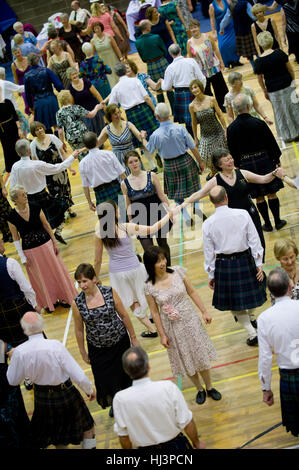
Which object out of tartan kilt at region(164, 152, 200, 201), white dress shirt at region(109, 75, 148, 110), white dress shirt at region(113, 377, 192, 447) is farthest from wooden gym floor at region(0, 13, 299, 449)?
white dress shirt at region(109, 75, 148, 110)

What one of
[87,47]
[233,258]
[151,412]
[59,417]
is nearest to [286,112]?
[87,47]

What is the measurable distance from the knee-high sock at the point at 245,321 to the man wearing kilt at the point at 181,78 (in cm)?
453

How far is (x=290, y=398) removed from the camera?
477 centimetres

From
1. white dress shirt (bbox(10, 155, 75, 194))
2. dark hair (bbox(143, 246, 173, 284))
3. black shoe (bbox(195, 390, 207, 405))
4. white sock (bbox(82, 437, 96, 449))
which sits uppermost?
dark hair (bbox(143, 246, 173, 284))

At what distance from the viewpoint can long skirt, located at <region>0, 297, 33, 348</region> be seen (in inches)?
259

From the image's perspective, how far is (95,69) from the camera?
37.9ft

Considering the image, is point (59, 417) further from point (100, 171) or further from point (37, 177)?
point (37, 177)

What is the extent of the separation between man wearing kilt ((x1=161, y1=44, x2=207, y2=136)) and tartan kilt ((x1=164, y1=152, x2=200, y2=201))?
75.8 inches

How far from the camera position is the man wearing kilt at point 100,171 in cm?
799

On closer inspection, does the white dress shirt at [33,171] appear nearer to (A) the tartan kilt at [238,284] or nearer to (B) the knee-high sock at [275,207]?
(B) the knee-high sock at [275,207]

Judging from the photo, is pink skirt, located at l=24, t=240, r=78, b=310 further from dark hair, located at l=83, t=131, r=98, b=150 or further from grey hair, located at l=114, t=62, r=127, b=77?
grey hair, located at l=114, t=62, r=127, b=77

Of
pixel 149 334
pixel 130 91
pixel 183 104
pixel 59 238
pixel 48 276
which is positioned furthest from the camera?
pixel 183 104

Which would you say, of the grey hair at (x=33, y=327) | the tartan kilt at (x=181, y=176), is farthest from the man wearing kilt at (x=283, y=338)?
the tartan kilt at (x=181, y=176)

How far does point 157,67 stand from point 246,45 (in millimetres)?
2133
